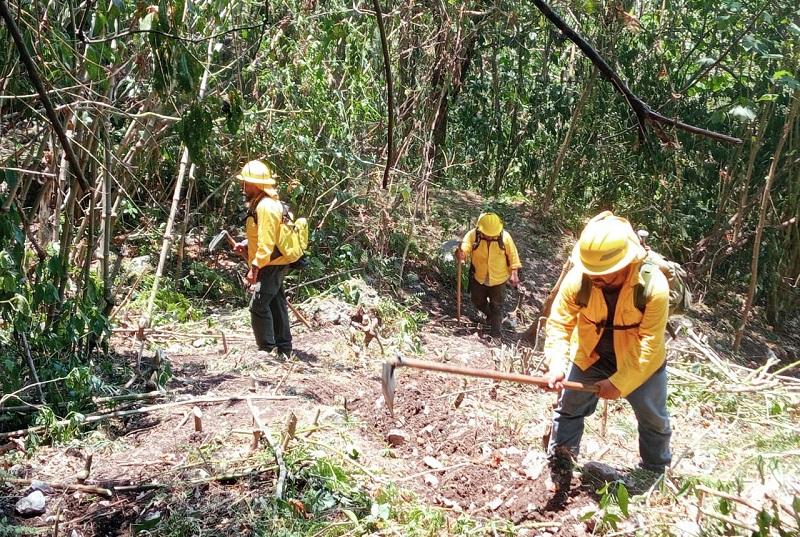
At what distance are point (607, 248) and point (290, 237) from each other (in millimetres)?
3247

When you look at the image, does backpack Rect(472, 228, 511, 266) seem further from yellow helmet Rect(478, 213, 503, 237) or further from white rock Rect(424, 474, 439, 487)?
white rock Rect(424, 474, 439, 487)

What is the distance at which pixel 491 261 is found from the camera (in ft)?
30.2

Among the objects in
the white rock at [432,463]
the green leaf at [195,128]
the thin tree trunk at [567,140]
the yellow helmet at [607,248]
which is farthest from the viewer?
the thin tree trunk at [567,140]

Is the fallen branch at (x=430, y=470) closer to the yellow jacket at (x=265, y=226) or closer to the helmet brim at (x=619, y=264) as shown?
the helmet brim at (x=619, y=264)

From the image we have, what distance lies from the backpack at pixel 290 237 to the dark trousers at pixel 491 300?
3301 millimetres

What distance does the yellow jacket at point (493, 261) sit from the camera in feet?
30.2

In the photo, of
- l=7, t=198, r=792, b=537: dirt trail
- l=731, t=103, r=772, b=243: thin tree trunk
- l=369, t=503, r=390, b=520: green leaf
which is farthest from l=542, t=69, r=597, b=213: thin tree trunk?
l=369, t=503, r=390, b=520: green leaf

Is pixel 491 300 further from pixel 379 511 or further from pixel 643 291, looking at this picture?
pixel 379 511

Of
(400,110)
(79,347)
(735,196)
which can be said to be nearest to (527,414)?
(79,347)

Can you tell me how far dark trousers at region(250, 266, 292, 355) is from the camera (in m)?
6.58

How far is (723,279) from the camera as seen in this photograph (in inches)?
498

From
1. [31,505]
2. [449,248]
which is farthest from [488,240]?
[31,505]

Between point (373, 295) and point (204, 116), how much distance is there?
17.6ft

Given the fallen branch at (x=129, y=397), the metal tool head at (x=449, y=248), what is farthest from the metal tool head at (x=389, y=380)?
the metal tool head at (x=449, y=248)
